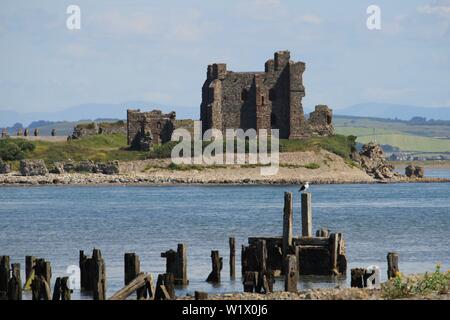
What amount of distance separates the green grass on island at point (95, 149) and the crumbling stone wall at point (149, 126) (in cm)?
121

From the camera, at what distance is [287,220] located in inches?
1448

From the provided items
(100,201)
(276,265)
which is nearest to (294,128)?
(100,201)

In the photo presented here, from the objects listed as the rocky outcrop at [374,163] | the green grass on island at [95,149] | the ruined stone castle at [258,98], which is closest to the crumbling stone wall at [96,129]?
the green grass on island at [95,149]

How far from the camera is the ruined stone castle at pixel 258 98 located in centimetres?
11269

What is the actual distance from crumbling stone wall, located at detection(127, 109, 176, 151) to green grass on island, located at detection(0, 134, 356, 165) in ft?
Result: 3.99

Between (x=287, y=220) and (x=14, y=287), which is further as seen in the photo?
(x=287, y=220)

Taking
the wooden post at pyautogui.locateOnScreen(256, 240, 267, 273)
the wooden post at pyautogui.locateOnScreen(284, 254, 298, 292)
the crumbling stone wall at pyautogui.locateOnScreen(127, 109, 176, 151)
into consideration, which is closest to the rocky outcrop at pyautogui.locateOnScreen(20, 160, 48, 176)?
the crumbling stone wall at pyautogui.locateOnScreen(127, 109, 176, 151)

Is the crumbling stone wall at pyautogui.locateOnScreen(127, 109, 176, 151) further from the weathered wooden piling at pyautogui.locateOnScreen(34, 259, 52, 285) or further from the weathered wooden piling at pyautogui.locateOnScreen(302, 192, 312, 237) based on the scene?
the weathered wooden piling at pyautogui.locateOnScreen(34, 259, 52, 285)

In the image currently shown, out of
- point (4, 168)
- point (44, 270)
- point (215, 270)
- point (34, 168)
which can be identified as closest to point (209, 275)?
point (215, 270)

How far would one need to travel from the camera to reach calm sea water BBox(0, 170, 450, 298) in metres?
42.8

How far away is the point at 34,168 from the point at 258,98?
1967 centimetres

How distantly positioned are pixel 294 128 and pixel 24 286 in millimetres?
81382

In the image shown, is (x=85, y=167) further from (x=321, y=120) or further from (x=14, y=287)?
(x=14, y=287)
